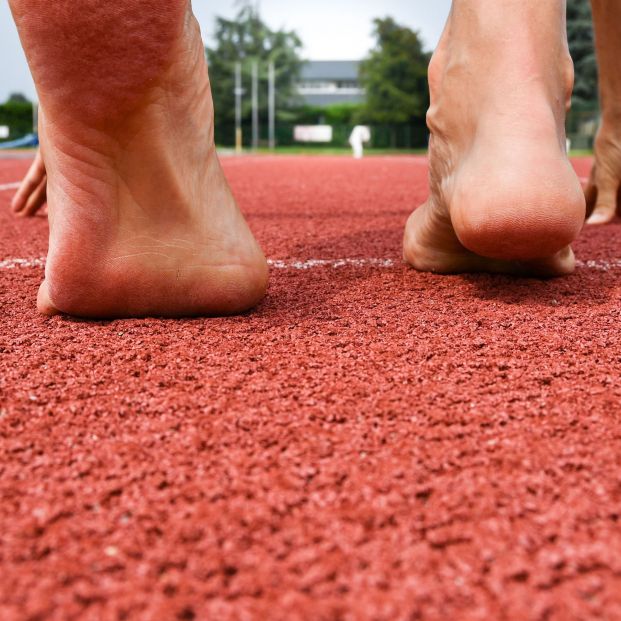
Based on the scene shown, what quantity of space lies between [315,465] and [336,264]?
44.4 inches

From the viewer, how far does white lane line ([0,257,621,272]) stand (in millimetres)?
1778

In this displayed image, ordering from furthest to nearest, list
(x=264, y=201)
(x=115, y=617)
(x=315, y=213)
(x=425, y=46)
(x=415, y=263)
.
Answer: (x=425, y=46) → (x=264, y=201) → (x=315, y=213) → (x=415, y=263) → (x=115, y=617)

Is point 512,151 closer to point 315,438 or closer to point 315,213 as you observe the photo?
point 315,438

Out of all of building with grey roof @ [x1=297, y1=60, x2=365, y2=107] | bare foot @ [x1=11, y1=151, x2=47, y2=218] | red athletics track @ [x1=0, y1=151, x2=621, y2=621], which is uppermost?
building with grey roof @ [x1=297, y1=60, x2=365, y2=107]

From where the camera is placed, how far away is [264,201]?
13.1ft

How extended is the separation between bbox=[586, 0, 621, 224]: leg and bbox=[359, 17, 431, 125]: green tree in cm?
3192

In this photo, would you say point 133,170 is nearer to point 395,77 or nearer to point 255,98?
point 395,77

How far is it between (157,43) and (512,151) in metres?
0.64

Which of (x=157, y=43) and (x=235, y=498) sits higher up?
(x=157, y=43)

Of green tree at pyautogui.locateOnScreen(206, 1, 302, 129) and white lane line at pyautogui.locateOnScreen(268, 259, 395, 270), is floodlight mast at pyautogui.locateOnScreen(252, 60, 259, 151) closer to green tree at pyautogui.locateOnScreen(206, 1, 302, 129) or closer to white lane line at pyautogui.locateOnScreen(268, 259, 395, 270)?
green tree at pyautogui.locateOnScreen(206, 1, 302, 129)

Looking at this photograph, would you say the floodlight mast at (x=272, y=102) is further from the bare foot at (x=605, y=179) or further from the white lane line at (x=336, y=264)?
the white lane line at (x=336, y=264)

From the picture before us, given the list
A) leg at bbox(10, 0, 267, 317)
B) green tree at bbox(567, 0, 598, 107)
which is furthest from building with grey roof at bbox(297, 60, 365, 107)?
leg at bbox(10, 0, 267, 317)

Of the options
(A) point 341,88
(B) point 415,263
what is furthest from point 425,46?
(B) point 415,263

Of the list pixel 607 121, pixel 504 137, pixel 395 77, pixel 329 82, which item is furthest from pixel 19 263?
pixel 329 82
